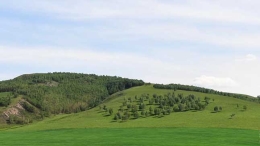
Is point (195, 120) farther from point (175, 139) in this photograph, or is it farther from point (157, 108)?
point (175, 139)

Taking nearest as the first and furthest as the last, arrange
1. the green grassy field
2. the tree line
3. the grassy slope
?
1. the green grassy field
2. the grassy slope
3. the tree line

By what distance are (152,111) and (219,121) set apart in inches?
1259

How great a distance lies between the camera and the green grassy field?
7638 centimetres

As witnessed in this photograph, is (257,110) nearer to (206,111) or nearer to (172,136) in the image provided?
(206,111)

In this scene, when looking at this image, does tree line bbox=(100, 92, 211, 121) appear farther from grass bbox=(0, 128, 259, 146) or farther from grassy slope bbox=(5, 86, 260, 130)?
grass bbox=(0, 128, 259, 146)

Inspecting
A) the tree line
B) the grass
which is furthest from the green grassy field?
the tree line

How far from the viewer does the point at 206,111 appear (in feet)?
431

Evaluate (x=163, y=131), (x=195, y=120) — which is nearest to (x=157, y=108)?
(x=195, y=120)

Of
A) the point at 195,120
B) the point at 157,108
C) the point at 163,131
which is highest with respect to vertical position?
the point at 157,108

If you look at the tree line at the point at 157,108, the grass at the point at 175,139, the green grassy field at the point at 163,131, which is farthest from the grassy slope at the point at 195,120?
the grass at the point at 175,139

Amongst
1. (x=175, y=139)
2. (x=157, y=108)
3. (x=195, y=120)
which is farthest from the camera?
(x=157, y=108)

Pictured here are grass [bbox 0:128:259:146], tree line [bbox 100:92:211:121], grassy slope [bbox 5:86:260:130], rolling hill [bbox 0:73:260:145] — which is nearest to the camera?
grass [bbox 0:128:259:146]

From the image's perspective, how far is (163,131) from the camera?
309ft

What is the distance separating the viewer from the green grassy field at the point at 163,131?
7638 centimetres
